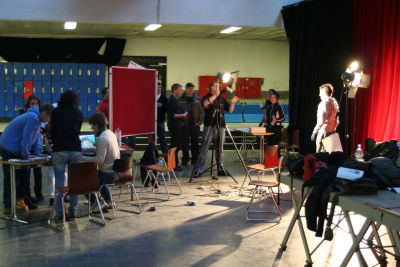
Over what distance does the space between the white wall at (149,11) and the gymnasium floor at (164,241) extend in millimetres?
4975

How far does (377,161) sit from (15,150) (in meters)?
3.96

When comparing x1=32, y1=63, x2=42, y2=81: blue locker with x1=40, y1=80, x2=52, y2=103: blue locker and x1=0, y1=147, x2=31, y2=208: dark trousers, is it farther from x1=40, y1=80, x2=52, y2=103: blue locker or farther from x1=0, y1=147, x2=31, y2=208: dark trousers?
x1=0, y1=147, x2=31, y2=208: dark trousers

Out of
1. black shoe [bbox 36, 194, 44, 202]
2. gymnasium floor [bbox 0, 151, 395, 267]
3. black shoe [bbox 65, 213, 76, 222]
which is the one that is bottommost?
gymnasium floor [bbox 0, 151, 395, 267]

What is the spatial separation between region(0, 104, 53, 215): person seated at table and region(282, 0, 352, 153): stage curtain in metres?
5.85

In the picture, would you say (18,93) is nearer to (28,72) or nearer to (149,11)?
(28,72)

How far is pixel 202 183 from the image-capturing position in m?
8.12

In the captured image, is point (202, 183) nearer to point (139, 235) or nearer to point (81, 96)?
point (139, 235)

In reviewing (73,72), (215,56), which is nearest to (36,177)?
(73,72)

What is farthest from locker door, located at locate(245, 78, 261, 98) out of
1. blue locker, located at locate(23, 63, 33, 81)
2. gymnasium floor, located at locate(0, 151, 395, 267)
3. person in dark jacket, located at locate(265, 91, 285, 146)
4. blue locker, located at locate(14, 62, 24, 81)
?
gymnasium floor, located at locate(0, 151, 395, 267)

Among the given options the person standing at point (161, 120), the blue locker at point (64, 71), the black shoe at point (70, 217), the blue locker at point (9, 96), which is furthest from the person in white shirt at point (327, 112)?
the blue locker at point (9, 96)

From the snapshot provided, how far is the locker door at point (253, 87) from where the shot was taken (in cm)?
1473

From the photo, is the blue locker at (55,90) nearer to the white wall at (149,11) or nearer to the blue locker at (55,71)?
the blue locker at (55,71)

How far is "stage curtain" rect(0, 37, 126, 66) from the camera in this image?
521 inches

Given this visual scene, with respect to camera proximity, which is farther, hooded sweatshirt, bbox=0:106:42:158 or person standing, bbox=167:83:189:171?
person standing, bbox=167:83:189:171
